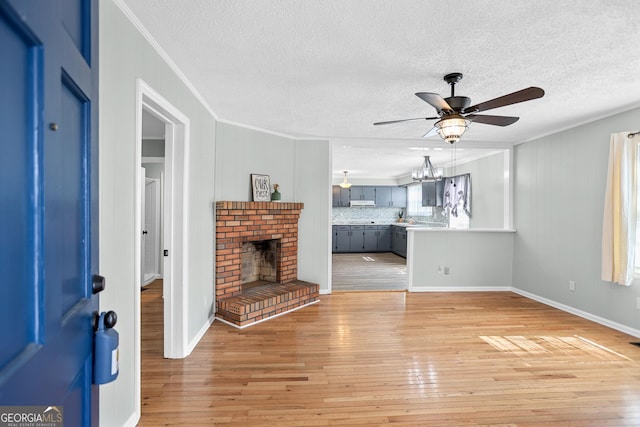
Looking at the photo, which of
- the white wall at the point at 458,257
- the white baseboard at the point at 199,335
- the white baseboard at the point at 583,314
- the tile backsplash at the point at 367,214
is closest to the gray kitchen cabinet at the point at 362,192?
the tile backsplash at the point at 367,214

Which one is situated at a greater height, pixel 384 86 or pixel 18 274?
pixel 384 86

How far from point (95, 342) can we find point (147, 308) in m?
3.66

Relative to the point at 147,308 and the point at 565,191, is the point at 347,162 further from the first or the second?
the point at 147,308

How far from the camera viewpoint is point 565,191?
4.14m

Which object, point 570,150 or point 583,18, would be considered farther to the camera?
point 570,150

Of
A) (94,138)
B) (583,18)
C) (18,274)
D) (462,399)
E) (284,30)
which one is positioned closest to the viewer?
(18,274)

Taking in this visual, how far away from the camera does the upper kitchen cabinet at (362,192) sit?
9.79 m

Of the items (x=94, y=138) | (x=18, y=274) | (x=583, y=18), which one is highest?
(x=583, y=18)

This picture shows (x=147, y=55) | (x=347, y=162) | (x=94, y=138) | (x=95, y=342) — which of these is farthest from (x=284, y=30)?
(x=347, y=162)

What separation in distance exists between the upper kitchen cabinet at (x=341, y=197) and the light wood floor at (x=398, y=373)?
5911mm

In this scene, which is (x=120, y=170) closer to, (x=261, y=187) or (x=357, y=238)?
(x=261, y=187)

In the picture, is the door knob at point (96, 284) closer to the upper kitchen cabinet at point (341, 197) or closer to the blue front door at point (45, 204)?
the blue front door at point (45, 204)

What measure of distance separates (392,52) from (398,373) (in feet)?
7.86

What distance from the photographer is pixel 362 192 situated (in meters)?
9.83
